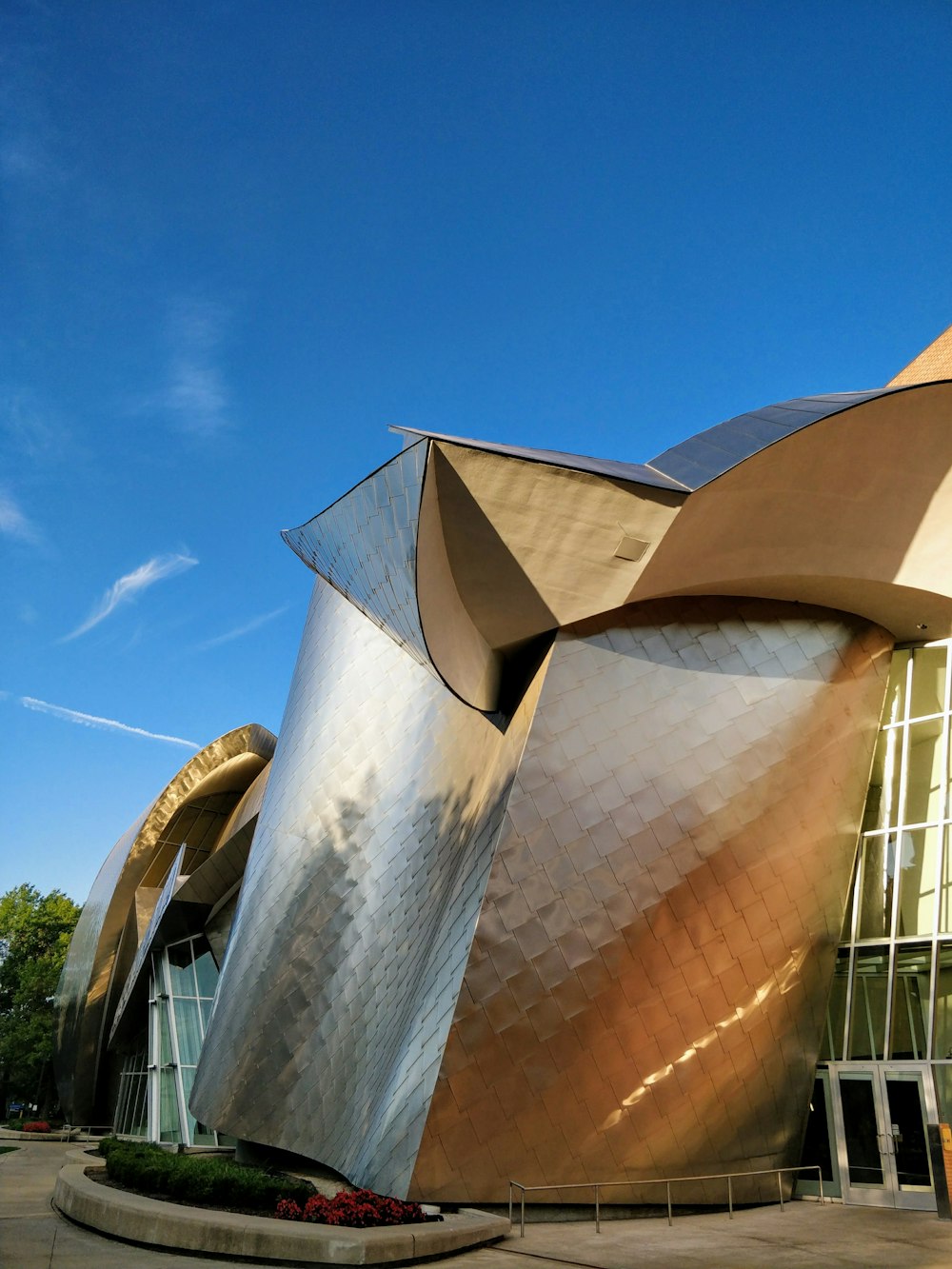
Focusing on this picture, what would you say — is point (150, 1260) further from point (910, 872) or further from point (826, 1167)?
point (910, 872)

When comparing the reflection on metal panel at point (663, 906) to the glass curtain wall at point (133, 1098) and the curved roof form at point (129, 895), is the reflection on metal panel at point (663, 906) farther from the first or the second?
the curved roof form at point (129, 895)

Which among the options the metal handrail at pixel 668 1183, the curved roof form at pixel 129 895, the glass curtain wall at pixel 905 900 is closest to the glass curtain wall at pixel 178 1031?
the curved roof form at pixel 129 895

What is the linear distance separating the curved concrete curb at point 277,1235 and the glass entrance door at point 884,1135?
7.24m

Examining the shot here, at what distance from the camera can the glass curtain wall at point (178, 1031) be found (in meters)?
29.1

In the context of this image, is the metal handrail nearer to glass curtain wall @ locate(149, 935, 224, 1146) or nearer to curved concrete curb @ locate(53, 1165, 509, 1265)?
curved concrete curb @ locate(53, 1165, 509, 1265)

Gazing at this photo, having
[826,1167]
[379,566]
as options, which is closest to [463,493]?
[379,566]

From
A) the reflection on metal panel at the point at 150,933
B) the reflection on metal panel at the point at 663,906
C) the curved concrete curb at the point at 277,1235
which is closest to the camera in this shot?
the curved concrete curb at the point at 277,1235

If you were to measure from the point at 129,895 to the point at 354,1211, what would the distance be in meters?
30.4

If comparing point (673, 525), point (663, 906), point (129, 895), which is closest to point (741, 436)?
point (673, 525)

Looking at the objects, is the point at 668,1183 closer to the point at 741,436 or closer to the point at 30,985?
the point at 741,436

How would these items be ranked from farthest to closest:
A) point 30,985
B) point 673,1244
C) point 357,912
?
point 30,985, point 357,912, point 673,1244

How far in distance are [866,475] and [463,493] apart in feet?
22.2

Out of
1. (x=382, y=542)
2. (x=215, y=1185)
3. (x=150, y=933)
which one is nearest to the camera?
(x=215, y=1185)

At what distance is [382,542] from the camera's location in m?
15.9
